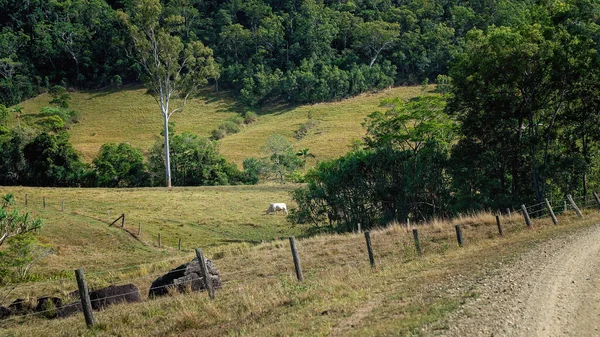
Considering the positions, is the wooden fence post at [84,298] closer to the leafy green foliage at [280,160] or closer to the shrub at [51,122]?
the leafy green foliage at [280,160]

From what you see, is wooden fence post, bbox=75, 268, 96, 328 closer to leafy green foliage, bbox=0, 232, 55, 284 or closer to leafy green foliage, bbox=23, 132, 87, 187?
leafy green foliage, bbox=0, 232, 55, 284

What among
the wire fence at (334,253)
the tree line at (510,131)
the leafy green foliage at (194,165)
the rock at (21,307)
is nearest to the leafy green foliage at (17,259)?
the wire fence at (334,253)

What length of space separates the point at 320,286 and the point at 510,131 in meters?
25.8

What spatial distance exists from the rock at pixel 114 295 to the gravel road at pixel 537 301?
11236mm

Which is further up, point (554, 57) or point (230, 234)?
point (554, 57)

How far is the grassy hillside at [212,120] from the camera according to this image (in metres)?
98.6

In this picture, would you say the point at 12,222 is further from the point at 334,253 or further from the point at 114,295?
the point at 334,253

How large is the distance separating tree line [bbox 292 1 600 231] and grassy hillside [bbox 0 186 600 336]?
8605 millimetres

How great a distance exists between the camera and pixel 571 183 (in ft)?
117

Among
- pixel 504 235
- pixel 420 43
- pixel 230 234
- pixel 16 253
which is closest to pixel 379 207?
pixel 230 234

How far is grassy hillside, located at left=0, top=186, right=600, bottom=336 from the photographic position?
1047 centimetres

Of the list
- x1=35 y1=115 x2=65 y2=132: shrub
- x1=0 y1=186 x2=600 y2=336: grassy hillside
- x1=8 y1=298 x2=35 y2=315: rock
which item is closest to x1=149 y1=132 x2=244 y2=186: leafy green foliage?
x1=0 y1=186 x2=600 y2=336: grassy hillside

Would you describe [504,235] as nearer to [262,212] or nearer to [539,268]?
[539,268]

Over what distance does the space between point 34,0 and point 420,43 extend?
396 feet
